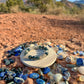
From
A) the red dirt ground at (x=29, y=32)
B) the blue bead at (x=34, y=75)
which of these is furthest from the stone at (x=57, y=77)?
the red dirt ground at (x=29, y=32)

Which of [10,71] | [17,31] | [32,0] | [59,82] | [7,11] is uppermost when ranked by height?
[32,0]

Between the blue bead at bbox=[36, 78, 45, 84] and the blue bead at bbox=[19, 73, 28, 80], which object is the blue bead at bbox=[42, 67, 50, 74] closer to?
the blue bead at bbox=[36, 78, 45, 84]

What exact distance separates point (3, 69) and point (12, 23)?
2.82 m

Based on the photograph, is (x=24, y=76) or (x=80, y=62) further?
(x=80, y=62)

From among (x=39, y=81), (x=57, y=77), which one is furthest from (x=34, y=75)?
(x=57, y=77)

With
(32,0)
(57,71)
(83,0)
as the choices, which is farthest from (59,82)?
(83,0)

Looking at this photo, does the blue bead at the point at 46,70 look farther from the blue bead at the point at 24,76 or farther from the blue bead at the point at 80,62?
the blue bead at the point at 80,62

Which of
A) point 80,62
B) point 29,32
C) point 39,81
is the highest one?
point 29,32

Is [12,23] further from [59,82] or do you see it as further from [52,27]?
[59,82]

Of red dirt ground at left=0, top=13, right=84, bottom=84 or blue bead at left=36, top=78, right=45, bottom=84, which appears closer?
blue bead at left=36, top=78, right=45, bottom=84

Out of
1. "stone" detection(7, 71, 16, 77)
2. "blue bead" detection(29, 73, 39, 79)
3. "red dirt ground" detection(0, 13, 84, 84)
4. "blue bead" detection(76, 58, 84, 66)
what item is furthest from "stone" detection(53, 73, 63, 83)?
"red dirt ground" detection(0, 13, 84, 84)

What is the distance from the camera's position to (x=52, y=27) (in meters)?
4.52

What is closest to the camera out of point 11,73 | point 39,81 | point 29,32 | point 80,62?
point 39,81

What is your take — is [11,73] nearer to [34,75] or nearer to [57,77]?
[34,75]
